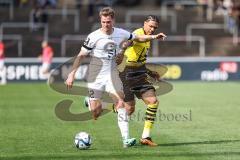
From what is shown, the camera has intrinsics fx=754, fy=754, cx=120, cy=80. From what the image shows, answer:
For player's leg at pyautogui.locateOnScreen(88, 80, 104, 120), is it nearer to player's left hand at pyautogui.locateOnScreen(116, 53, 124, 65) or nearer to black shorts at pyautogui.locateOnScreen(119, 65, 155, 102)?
player's left hand at pyautogui.locateOnScreen(116, 53, 124, 65)

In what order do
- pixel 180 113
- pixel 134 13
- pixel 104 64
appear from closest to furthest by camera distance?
pixel 104 64, pixel 180 113, pixel 134 13

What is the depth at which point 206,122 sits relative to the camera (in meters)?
18.6

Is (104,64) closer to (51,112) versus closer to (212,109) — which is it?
(51,112)

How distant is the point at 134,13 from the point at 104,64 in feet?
104

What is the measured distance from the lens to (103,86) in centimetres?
1392

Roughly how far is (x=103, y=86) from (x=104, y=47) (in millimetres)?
726

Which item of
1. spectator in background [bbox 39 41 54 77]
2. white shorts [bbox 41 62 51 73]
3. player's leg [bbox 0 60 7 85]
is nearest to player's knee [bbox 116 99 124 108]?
spectator in background [bbox 39 41 54 77]

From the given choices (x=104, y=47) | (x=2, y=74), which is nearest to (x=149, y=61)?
(x=2, y=74)

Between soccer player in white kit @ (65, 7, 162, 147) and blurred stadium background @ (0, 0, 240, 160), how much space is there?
0.69 metres

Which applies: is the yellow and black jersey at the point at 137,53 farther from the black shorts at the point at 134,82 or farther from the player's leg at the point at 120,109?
the player's leg at the point at 120,109

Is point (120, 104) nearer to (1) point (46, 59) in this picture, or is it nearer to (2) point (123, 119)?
(2) point (123, 119)

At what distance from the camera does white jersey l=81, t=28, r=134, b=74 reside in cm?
1372

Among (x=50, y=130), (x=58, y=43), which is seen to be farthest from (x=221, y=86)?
(x=50, y=130)

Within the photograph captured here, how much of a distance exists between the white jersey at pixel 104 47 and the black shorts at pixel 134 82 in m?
0.71
